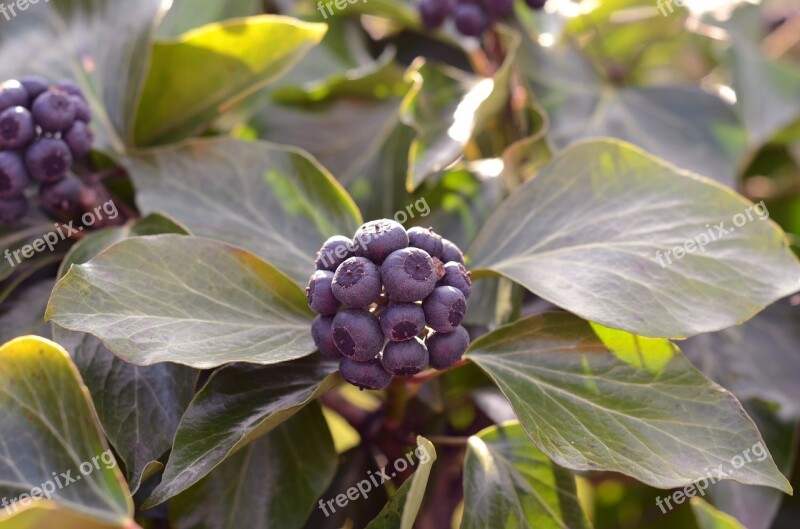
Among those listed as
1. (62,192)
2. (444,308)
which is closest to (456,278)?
(444,308)

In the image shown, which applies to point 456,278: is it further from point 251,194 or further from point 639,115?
point 639,115

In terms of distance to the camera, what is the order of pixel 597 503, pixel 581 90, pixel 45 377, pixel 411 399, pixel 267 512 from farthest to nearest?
pixel 597 503 → pixel 581 90 → pixel 411 399 → pixel 267 512 → pixel 45 377

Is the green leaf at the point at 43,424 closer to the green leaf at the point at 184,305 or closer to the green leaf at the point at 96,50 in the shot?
the green leaf at the point at 184,305

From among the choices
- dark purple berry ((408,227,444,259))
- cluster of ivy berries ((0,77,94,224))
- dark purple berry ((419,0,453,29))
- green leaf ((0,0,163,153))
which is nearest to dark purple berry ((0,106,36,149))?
cluster of ivy berries ((0,77,94,224))

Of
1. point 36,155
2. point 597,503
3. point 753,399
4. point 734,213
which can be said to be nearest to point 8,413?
point 36,155

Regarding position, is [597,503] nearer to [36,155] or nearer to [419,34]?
[419,34]

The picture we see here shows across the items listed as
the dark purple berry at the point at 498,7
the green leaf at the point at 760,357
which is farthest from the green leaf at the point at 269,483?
the dark purple berry at the point at 498,7
